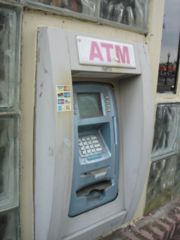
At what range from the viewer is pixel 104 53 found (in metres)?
1.87

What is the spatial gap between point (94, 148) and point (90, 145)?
0.12 ft

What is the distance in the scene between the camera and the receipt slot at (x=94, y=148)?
1.97m

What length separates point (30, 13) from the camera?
1.66 metres

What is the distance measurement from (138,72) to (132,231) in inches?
54.7

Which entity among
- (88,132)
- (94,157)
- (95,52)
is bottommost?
(94,157)

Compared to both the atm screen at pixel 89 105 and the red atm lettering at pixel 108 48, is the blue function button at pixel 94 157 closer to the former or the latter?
the atm screen at pixel 89 105

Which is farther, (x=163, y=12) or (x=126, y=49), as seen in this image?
(x=163, y=12)

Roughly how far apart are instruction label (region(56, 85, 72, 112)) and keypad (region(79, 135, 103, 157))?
384mm

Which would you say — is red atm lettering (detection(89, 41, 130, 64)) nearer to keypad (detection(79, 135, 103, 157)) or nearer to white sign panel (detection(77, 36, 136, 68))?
white sign panel (detection(77, 36, 136, 68))

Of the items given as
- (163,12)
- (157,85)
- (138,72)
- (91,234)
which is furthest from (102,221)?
(163,12)

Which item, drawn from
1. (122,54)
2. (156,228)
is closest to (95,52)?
(122,54)

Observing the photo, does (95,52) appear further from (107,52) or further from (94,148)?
(94,148)

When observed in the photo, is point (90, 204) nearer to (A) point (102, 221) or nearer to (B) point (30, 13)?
(A) point (102, 221)

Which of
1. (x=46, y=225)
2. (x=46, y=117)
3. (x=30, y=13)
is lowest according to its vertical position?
(x=46, y=225)
